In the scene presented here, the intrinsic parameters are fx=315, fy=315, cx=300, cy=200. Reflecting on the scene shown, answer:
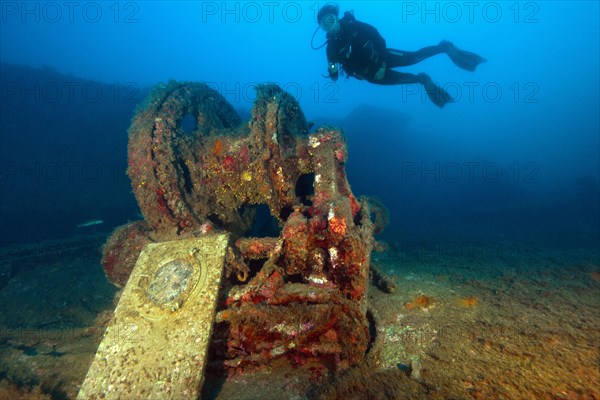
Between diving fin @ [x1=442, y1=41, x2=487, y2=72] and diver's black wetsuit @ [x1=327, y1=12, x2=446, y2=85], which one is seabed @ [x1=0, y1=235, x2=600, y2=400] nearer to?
diver's black wetsuit @ [x1=327, y1=12, x2=446, y2=85]

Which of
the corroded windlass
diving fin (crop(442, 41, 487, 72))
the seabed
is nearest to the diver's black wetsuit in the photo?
diving fin (crop(442, 41, 487, 72))

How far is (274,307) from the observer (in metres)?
2.85

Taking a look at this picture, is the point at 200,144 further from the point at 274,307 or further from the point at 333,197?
the point at 274,307

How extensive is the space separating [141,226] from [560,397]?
4.84 meters

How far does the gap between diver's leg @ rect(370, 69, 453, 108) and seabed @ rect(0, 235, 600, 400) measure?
16.9ft

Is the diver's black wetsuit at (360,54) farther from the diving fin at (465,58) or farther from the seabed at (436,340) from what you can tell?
the seabed at (436,340)

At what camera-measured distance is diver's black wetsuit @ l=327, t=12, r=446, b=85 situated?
850 centimetres

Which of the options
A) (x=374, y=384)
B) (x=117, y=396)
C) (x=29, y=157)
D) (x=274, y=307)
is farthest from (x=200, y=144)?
(x=29, y=157)

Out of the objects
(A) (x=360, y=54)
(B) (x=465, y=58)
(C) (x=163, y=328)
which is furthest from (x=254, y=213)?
(B) (x=465, y=58)

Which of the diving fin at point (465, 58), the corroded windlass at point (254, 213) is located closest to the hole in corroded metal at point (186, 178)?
the corroded windlass at point (254, 213)

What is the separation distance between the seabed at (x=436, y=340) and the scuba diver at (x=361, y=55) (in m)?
5.56

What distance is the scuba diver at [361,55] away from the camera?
8.45 meters

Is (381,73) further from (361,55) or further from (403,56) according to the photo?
(403,56)

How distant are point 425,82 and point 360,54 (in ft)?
7.40
